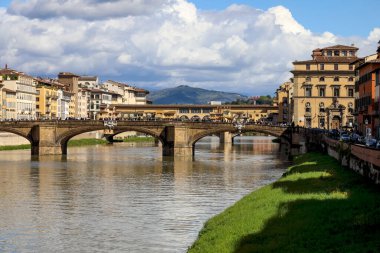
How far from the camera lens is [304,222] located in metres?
28.5

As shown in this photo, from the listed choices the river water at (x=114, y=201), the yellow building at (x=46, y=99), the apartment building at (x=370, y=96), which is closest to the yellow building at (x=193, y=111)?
the yellow building at (x=46, y=99)

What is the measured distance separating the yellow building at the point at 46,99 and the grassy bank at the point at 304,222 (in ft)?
433

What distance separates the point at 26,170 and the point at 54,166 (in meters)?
6.39

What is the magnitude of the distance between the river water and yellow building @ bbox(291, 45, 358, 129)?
4137cm

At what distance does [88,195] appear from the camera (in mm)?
52906

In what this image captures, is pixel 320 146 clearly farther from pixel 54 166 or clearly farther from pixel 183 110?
pixel 183 110

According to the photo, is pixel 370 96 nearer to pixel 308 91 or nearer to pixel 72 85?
pixel 308 91

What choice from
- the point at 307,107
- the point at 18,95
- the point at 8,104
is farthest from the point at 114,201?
the point at 18,95

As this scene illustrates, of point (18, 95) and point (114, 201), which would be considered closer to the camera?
point (114, 201)

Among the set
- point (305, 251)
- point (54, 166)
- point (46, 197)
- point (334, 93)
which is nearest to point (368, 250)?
point (305, 251)

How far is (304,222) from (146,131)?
75.8m

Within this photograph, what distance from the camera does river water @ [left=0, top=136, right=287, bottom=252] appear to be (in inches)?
1357

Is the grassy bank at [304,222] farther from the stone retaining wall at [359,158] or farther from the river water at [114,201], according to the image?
the river water at [114,201]

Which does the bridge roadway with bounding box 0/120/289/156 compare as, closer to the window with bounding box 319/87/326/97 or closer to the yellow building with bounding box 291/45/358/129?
the yellow building with bounding box 291/45/358/129
